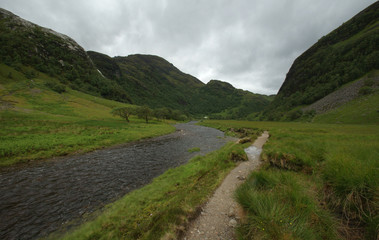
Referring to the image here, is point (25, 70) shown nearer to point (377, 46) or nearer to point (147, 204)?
point (147, 204)

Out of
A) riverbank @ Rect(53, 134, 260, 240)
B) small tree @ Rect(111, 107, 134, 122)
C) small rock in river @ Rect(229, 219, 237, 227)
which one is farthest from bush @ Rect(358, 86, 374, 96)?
small tree @ Rect(111, 107, 134, 122)

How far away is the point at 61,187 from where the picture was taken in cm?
1049

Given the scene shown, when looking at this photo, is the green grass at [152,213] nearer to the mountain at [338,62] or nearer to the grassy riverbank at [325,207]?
the grassy riverbank at [325,207]

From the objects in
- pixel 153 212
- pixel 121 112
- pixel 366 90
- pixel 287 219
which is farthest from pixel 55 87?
pixel 366 90

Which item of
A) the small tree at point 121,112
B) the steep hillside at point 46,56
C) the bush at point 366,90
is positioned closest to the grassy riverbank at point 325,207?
the small tree at point 121,112

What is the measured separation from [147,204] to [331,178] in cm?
901

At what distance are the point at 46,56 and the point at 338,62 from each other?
262924 mm

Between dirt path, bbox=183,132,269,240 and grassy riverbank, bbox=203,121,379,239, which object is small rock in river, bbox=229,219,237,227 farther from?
grassy riverbank, bbox=203,121,379,239

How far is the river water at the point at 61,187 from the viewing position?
7.18 m

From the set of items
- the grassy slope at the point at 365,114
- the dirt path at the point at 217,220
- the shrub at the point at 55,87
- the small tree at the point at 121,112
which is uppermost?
the shrub at the point at 55,87

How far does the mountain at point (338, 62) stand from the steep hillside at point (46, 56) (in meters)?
178

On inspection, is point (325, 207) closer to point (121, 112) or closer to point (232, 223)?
point (232, 223)

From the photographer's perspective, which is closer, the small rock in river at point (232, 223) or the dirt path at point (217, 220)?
the dirt path at point (217, 220)

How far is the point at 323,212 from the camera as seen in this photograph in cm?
380
